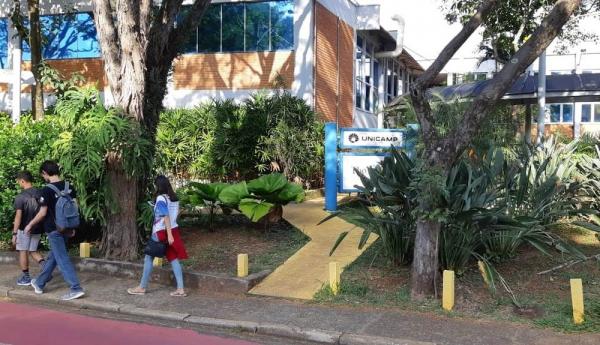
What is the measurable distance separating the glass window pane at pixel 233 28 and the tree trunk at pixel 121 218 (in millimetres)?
10338

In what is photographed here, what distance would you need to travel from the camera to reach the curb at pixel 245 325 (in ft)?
19.8

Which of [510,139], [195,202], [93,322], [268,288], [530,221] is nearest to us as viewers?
[93,322]

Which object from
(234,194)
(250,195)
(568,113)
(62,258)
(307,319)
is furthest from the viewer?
(568,113)

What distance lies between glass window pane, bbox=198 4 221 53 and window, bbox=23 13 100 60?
3.80 m

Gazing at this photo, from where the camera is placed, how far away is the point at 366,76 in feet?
82.4

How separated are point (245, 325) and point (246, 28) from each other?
13430 mm

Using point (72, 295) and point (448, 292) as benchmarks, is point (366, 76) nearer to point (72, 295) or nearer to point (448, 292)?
point (448, 292)

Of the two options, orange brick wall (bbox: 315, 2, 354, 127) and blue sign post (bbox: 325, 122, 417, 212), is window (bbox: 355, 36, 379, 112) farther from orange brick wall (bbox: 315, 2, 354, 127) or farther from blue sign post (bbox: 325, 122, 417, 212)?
blue sign post (bbox: 325, 122, 417, 212)

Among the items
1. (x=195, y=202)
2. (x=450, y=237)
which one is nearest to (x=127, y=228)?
(x=195, y=202)

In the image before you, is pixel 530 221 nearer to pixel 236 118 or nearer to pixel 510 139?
pixel 510 139

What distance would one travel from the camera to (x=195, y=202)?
9.85 meters

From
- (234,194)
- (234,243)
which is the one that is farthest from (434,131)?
(234,243)

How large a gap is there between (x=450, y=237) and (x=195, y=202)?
14.4 feet

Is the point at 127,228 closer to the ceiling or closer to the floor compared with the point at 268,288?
closer to the ceiling
